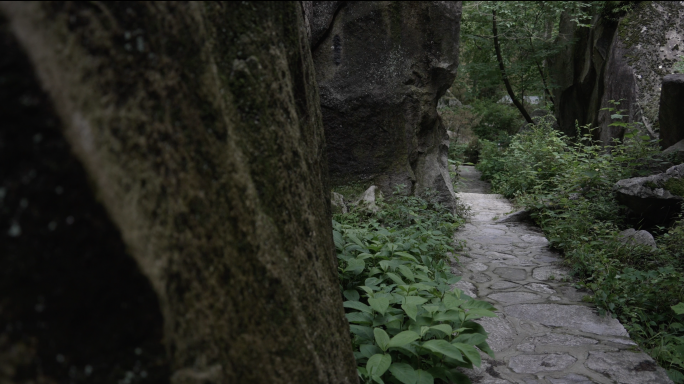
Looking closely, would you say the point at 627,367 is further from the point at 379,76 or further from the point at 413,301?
the point at 379,76

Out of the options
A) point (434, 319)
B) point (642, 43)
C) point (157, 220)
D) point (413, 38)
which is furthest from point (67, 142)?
point (642, 43)

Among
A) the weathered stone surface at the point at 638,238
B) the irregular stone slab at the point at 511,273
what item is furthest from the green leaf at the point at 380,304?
the weathered stone surface at the point at 638,238

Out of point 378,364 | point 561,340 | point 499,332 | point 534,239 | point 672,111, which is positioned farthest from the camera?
point 534,239

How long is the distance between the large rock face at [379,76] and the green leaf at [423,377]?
13.1 feet

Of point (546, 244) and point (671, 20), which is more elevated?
point (671, 20)

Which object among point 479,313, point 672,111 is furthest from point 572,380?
point 672,111

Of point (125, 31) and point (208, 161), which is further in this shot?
point (208, 161)

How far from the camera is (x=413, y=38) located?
5848mm

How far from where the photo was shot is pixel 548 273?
4.60 metres

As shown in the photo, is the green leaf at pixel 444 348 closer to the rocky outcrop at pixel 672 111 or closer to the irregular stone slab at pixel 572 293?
the irregular stone slab at pixel 572 293

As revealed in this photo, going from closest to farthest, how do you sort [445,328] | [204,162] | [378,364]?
[204,162] → [378,364] → [445,328]

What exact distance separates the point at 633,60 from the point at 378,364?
7.87 meters

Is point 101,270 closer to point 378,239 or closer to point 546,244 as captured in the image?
point 378,239

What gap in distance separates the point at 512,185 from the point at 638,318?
6285 mm
